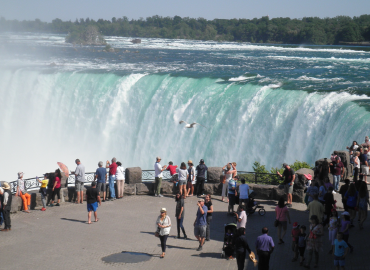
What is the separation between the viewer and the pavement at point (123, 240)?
9.77 metres

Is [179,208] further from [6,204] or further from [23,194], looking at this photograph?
[23,194]

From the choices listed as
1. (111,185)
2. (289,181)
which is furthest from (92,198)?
(289,181)

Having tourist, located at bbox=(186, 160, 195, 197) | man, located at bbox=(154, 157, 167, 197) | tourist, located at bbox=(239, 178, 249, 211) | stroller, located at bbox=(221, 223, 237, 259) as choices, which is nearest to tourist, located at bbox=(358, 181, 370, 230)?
tourist, located at bbox=(239, 178, 249, 211)

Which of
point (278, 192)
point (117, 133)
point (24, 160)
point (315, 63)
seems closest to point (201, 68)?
point (315, 63)

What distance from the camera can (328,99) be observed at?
1997 centimetres

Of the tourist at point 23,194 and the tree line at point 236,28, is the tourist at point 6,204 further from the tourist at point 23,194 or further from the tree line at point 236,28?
the tree line at point 236,28

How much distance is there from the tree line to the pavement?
60863 mm

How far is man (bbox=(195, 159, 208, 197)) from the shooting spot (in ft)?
47.6

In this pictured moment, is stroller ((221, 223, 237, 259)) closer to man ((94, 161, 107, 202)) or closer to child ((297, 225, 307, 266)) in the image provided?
child ((297, 225, 307, 266))

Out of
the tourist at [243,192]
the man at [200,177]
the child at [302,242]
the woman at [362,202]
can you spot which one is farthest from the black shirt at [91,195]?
the woman at [362,202]

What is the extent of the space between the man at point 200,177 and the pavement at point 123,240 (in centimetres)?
57

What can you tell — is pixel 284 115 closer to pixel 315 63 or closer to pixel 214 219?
pixel 214 219

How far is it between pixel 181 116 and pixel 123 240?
567 inches

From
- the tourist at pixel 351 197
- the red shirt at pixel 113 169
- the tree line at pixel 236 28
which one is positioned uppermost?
the tree line at pixel 236 28
